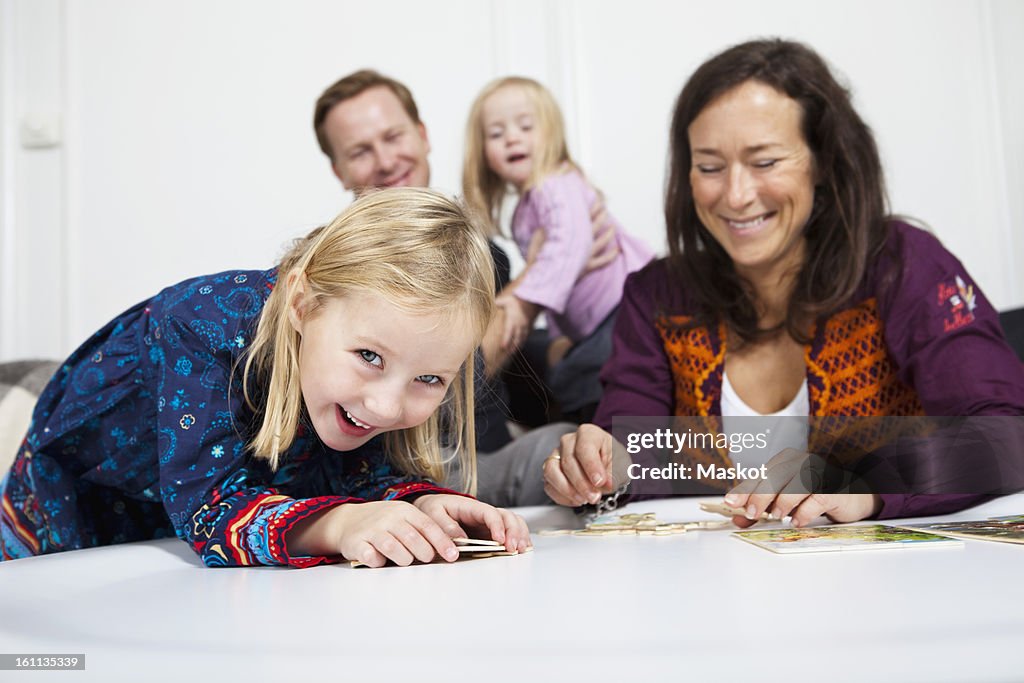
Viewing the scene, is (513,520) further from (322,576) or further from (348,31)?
(348,31)

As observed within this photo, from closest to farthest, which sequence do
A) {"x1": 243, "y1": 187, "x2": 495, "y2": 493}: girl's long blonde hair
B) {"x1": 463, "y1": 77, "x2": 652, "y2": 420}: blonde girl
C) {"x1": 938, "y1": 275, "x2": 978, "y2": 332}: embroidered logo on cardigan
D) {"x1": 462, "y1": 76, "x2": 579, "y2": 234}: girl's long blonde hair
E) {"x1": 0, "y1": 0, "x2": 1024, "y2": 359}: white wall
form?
{"x1": 243, "y1": 187, "x2": 495, "y2": 493}: girl's long blonde hair → {"x1": 938, "y1": 275, "x2": 978, "y2": 332}: embroidered logo on cardigan → {"x1": 463, "y1": 77, "x2": 652, "y2": 420}: blonde girl → {"x1": 462, "y1": 76, "x2": 579, "y2": 234}: girl's long blonde hair → {"x1": 0, "y1": 0, "x2": 1024, "y2": 359}: white wall

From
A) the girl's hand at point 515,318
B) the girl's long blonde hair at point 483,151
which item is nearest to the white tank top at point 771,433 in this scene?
the girl's hand at point 515,318

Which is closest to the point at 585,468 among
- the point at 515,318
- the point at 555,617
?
the point at 555,617

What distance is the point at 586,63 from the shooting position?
3.28 metres

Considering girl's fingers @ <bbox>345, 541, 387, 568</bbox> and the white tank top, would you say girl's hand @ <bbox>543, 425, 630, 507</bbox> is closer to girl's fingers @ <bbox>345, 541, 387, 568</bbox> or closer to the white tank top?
the white tank top

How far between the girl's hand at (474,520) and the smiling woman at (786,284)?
1.80 feet

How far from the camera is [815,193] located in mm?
1726

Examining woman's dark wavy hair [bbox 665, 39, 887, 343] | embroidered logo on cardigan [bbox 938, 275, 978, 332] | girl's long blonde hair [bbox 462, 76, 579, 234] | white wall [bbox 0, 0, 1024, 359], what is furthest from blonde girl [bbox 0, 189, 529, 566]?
white wall [bbox 0, 0, 1024, 359]

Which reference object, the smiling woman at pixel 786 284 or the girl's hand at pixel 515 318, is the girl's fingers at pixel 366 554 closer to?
the smiling woman at pixel 786 284

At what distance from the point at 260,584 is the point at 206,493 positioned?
0.24 meters

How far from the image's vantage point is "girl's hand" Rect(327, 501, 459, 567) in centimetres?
98

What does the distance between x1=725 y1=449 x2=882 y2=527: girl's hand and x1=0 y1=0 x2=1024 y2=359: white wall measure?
2135mm

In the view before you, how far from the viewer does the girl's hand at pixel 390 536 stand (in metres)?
0.98

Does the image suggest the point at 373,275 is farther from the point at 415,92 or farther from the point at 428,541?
the point at 415,92
